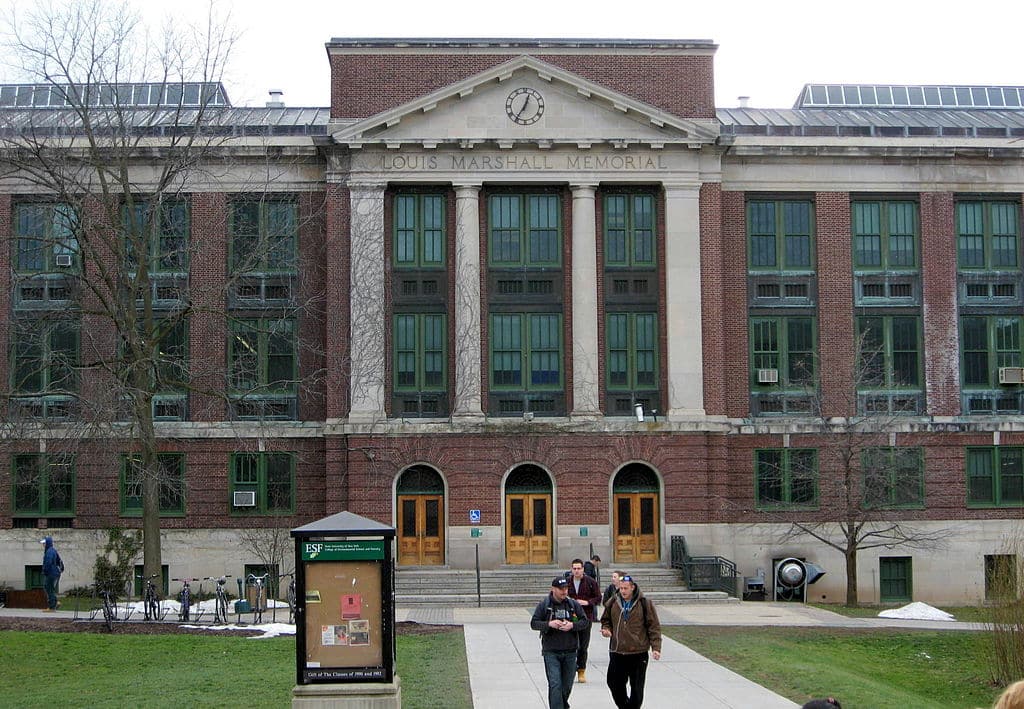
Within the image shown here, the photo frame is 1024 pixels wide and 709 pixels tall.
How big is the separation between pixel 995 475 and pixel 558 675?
29448 mm

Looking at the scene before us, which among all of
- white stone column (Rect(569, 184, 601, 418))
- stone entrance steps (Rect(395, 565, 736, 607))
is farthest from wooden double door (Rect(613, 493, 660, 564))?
white stone column (Rect(569, 184, 601, 418))

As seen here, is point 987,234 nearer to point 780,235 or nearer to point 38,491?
point 780,235

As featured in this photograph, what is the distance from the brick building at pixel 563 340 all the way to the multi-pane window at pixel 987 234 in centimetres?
72

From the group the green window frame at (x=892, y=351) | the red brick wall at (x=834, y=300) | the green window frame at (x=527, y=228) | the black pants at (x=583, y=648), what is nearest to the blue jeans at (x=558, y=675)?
the black pants at (x=583, y=648)

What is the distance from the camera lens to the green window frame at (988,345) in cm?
4378

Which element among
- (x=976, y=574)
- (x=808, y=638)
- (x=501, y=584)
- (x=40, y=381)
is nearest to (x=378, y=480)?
(x=501, y=584)

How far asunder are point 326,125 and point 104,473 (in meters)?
12.9

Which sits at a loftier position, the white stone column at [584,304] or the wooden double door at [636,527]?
the white stone column at [584,304]

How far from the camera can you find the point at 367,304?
135ft

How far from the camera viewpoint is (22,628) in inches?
1137

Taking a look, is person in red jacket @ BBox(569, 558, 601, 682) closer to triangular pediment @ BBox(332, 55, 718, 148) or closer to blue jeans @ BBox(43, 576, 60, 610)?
blue jeans @ BBox(43, 576, 60, 610)

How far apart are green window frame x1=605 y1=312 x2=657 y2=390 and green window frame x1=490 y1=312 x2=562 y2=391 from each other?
162cm

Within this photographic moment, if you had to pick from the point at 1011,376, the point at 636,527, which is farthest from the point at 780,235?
the point at 636,527

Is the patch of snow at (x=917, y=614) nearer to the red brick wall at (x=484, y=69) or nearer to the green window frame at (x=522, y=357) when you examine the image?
the green window frame at (x=522, y=357)
